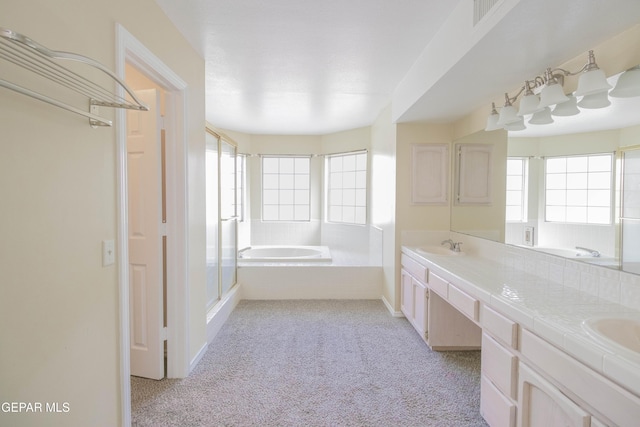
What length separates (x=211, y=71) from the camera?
2.62m

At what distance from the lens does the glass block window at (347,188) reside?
4766 mm

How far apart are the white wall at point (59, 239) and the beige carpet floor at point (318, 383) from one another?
0.67 m

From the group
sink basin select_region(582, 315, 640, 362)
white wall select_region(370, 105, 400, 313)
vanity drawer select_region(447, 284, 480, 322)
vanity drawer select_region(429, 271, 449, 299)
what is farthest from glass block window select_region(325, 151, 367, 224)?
sink basin select_region(582, 315, 640, 362)

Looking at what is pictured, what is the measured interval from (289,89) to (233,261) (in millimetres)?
2158

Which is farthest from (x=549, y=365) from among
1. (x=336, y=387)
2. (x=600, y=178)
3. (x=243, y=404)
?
(x=243, y=404)

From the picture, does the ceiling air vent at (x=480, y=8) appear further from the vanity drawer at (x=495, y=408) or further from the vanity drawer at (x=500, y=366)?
the vanity drawer at (x=495, y=408)

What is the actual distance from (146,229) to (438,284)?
2.23 metres

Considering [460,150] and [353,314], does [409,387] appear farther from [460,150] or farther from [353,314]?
[460,150]

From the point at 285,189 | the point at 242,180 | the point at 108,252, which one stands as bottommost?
the point at 108,252

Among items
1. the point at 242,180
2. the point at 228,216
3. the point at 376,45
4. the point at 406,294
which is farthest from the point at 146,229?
the point at 242,180

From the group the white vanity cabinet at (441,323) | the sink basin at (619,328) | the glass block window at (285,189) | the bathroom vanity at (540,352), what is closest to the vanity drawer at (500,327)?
the bathroom vanity at (540,352)

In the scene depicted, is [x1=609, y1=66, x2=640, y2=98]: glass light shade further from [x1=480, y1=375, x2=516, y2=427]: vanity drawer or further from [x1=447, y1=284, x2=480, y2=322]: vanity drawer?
[x1=480, y1=375, x2=516, y2=427]: vanity drawer

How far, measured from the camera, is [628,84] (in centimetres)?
138

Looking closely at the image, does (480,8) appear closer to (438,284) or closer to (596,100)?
(596,100)
